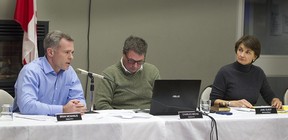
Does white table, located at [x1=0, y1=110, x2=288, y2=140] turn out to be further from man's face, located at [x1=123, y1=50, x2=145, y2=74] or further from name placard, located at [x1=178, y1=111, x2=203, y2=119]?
man's face, located at [x1=123, y1=50, x2=145, y2=74]

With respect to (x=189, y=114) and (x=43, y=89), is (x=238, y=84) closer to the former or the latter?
(x=189, y=114)

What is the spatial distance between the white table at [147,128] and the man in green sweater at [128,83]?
55 centimetres

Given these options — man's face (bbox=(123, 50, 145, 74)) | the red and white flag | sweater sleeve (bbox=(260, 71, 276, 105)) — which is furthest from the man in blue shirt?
sweater sleeve (bbox=(260, 71, 276, 105))

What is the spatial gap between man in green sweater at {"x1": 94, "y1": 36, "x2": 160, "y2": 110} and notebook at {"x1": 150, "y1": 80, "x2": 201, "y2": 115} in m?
0.60

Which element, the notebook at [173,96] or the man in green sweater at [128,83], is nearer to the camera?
the notebook at [173,96]

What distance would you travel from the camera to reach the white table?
243 cm

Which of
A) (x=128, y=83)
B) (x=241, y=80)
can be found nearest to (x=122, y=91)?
(x=128, y=83)

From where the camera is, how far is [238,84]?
373 cm

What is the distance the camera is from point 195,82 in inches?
115

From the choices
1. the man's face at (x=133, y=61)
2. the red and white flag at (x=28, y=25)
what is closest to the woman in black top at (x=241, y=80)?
the man's face at (x=133, y=61)

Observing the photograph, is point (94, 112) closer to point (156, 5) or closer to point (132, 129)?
point (132, 129)

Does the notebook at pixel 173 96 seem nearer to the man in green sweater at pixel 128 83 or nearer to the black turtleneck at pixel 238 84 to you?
the man in green sweater at pixel 128 83

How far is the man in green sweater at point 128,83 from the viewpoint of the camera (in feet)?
11.2

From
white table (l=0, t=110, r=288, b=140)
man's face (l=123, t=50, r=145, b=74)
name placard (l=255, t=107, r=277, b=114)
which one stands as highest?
man's face (l=123, t=50, r=145, b=74)
